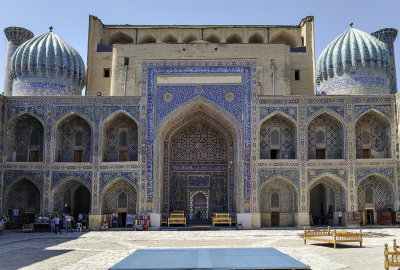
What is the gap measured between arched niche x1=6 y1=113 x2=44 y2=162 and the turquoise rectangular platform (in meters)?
12.4

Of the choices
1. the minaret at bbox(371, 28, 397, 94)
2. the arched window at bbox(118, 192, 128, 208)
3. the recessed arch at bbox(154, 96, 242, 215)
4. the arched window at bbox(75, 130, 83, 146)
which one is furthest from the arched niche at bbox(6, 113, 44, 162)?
the minaret at bbox(371, 28, 397, 94)

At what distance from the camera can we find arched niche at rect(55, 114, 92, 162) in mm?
19266

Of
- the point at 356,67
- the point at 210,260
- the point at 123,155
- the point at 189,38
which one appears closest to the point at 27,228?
the point at 123,155

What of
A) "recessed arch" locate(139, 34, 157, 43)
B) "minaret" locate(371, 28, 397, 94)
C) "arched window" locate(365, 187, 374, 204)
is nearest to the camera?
"arched window" locate(365, 187, 374, 204)

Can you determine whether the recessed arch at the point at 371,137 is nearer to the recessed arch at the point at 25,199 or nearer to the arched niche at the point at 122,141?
the arched niche at the point at 122,141

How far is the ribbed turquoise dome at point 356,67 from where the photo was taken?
20734 millimetres

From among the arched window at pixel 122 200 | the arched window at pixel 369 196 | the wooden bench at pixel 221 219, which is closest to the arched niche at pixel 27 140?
the arched window at pixel 122 200

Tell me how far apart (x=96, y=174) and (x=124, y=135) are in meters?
2.16

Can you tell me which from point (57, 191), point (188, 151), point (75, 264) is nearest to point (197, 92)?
point (188, 151)

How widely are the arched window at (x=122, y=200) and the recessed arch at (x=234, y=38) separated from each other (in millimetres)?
10255

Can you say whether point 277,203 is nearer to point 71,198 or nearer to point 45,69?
point 71,198

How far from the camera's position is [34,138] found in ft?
63.0

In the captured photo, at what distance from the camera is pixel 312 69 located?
22.7 m

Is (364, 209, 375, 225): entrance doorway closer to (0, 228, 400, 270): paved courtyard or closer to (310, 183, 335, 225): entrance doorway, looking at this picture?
(310, 183, 335, 225): entrance doorway
